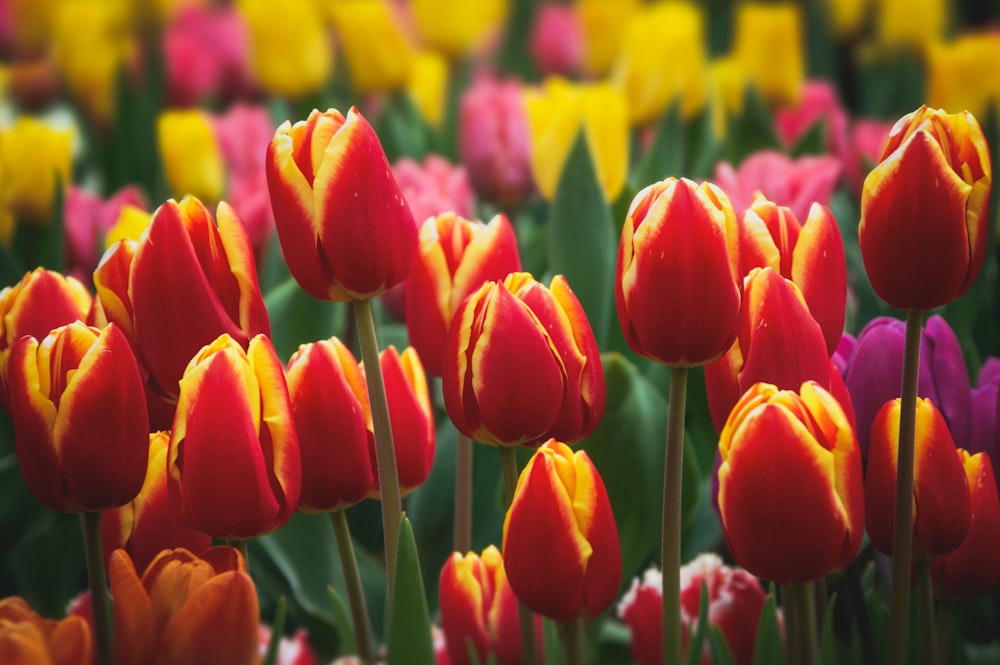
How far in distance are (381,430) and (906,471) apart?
0.25 m

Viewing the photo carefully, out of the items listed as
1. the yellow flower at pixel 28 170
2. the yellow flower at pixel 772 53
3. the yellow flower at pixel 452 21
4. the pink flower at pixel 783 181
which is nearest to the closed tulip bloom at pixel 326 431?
the pink flower at pixel 783 181

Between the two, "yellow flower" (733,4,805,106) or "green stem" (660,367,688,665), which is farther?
"yellow flower" (733,4,805,106)

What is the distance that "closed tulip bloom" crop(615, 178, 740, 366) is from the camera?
1.71ft

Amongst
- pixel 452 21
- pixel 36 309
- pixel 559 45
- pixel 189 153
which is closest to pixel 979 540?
pixel 36 309

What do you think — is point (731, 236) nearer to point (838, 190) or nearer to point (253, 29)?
point (838, 190)

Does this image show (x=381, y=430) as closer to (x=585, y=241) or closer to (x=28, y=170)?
(x=585, y=241)

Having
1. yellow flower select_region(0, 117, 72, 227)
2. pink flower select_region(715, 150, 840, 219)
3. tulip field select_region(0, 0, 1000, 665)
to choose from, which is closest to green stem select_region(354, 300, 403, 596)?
tulip field select_region(0, 0, 1000, 665)

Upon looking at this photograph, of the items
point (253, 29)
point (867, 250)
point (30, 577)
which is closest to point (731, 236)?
point (867, 250)

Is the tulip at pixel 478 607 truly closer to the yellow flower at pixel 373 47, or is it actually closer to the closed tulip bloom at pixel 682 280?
the closed tulip bloom at pixel 682 280

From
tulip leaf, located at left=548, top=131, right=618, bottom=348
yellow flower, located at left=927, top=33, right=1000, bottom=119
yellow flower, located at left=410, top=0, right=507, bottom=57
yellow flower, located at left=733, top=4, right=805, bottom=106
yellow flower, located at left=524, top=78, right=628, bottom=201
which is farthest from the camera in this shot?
yellow flower, located at left=410, top=0, right=507, bottom=57

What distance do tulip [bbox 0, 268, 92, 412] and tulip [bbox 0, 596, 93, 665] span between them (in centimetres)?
17

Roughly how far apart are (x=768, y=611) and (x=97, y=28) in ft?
5.55

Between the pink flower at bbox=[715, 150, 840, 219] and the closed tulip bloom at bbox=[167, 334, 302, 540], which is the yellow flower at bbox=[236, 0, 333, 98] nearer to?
the pink flower at bbox=[715, 150, 840, 219]

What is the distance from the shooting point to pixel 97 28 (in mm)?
1908
